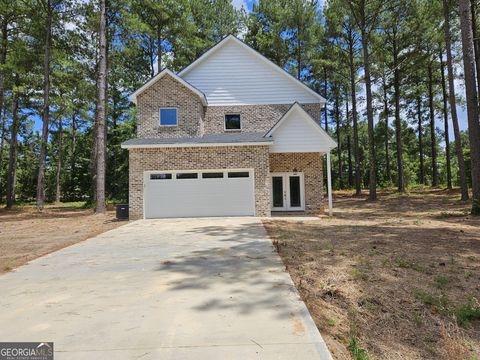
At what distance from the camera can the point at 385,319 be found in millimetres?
4078

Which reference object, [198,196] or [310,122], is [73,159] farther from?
[310,122]

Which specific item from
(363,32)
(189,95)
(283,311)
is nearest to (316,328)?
(283,311)

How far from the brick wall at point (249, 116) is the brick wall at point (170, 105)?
3.99ft

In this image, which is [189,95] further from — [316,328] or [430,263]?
[316,328]

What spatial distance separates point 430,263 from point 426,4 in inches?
999

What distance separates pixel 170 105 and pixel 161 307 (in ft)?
47.3

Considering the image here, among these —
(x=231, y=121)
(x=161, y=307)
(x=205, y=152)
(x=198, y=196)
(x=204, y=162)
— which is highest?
(x=231, y=121)

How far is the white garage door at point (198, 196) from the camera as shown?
15.1 metres

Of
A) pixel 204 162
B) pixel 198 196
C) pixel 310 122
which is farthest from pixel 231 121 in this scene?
pixel 198 196

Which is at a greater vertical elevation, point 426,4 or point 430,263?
point 426,4

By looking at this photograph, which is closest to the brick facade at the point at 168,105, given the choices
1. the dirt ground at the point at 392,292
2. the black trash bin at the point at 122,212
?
the black trash bin at the point at 122,212

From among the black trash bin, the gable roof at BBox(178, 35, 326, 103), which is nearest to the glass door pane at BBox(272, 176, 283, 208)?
the gable roof at BBox(178, 35, 326, 103)

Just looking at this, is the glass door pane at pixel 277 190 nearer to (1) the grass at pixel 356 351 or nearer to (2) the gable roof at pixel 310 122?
(2) the gable roof at pixel 310 122

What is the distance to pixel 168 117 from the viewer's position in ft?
56.1
